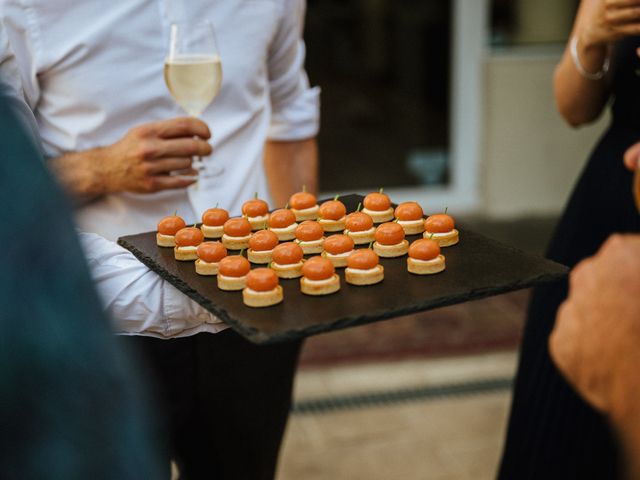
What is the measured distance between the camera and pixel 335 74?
548cm

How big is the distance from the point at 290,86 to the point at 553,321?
897 mm

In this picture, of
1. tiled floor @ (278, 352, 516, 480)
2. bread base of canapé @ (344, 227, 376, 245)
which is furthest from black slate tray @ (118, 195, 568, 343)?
tiled floor @ (278, 352, 516, 480)

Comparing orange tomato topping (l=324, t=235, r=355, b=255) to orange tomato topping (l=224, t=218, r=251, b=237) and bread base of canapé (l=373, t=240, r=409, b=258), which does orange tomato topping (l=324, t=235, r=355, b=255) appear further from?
orange tomato topping (l=224, t=218, r=251, b=237)

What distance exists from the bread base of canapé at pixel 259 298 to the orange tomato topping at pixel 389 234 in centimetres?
29

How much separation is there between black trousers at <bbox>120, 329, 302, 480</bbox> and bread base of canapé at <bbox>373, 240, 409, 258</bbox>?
45cm

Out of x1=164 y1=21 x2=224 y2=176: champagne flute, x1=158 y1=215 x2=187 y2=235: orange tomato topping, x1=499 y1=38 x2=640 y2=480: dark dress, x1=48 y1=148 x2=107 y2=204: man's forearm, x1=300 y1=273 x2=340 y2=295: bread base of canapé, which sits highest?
x1=164 y1=21 x2=224 y2=176: champagne flute

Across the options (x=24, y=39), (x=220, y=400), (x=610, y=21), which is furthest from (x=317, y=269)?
(x=610, y=21)

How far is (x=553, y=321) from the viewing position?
2094 mm

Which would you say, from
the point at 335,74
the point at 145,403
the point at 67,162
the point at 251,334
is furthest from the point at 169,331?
the point at 335,74

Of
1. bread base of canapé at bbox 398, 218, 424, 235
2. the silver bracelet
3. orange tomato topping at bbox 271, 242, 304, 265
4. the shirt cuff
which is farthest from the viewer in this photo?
the shirt cuff

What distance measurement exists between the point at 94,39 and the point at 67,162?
0.26 meters

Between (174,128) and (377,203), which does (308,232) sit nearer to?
(377,203)

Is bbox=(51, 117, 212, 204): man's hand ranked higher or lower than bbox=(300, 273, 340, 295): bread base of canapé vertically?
higher

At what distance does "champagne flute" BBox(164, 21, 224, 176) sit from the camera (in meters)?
1.68
